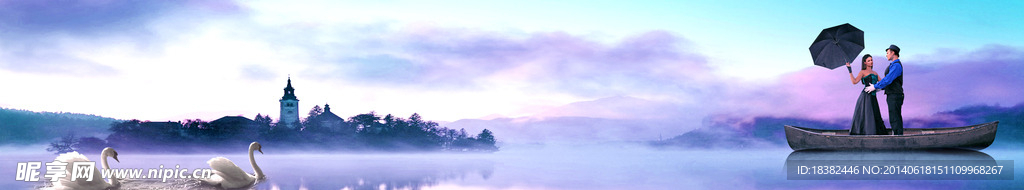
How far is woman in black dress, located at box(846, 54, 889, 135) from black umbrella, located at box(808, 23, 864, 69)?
1.01 feet

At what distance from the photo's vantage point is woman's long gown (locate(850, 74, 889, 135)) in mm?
16641

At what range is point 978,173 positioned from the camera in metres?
15.3

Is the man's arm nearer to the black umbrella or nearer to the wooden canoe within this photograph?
the black umbrella

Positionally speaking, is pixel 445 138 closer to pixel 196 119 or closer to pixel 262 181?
pixel 196 119

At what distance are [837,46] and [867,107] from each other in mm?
1589

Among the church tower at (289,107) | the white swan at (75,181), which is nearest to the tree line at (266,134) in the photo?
the church tower at (289,107)

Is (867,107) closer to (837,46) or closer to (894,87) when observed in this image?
(894,87)

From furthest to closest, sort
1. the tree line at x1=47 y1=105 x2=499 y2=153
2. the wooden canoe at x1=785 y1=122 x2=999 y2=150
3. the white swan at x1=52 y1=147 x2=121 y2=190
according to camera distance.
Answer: the tree line at x1=47 y1=105 x2=499 y2=153, the wooden canoe at x1=785 y1=122 x2=999 y2=150, the white swan at x1=52 y1=147 x2=121 y2=190

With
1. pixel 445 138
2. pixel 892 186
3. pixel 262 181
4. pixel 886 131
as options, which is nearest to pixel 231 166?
pixel 262 181

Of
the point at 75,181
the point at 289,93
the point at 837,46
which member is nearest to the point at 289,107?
the point at 289,93

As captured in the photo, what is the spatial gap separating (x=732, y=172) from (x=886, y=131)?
4.55m

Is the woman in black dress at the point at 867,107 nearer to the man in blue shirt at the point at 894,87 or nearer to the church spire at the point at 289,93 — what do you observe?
the man in blue shirt at the point at 894,87

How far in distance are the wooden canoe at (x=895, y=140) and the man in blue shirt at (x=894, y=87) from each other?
35cm

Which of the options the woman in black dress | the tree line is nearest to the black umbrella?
the woman in black dress
